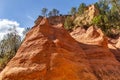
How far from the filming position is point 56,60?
770 inches

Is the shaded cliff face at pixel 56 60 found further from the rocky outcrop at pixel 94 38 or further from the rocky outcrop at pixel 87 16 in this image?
the rocky outcrop at pixel 87 16

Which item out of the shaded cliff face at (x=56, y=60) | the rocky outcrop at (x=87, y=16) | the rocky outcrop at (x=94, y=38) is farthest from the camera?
the rocky outcrop at (x=87, y=16)

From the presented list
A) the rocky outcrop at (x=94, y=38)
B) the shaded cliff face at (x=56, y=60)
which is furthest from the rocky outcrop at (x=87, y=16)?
the shaded cliff face at (x=56, y=60)

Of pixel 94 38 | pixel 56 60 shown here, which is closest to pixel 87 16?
pixel 94 38

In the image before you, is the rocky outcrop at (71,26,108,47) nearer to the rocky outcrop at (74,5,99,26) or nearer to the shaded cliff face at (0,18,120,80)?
the shaded cliff face at (0,18,120,80)

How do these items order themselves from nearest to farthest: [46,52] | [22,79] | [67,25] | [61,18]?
1. [22,79]
2. [46,52]
3. [67,25]
4. [61,18]

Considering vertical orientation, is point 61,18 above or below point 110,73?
above

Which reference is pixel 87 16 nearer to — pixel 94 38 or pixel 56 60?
pixel 94 38

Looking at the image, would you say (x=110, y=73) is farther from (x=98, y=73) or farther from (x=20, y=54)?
(x=20, y=54)

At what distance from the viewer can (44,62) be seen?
63.8ft

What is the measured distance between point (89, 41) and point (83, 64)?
6.23 m

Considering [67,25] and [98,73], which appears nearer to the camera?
[98,73]

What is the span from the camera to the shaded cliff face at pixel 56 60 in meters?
19.0

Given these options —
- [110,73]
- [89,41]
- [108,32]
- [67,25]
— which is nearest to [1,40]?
[67,25]
